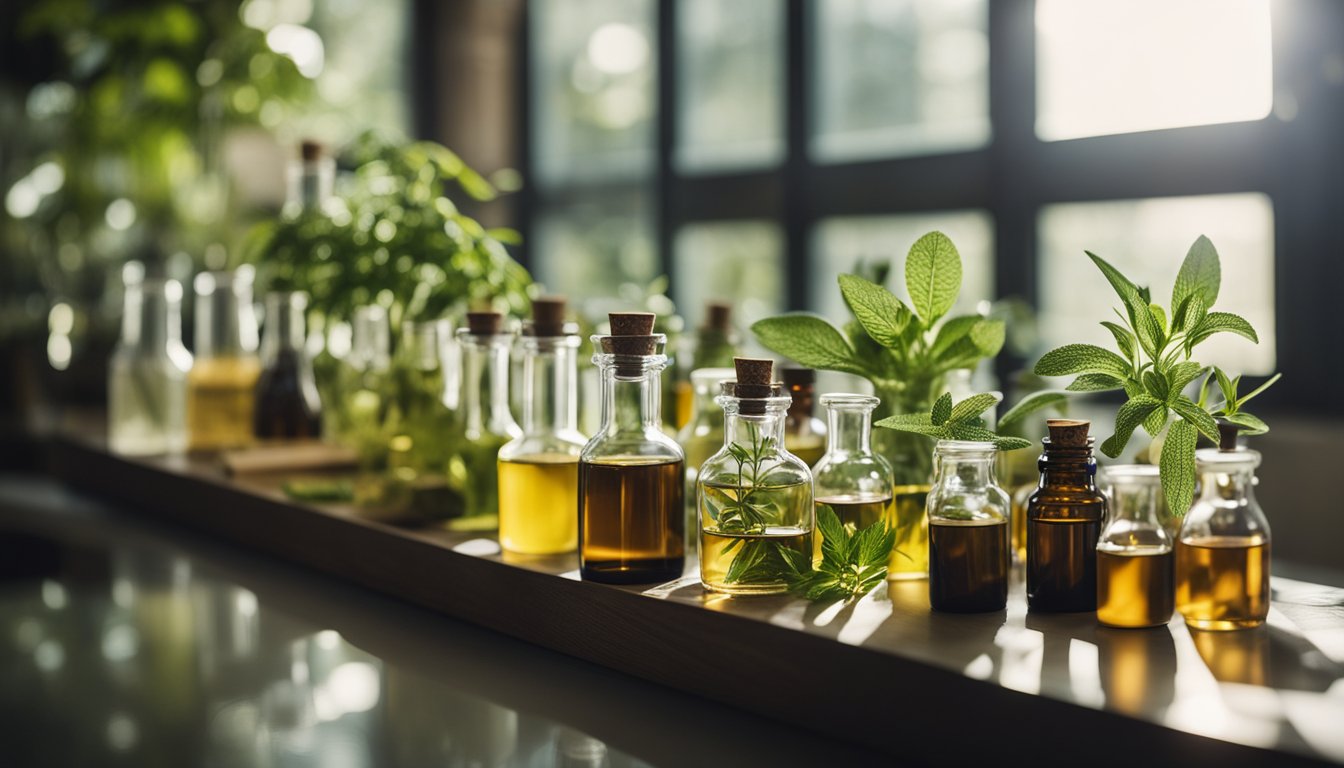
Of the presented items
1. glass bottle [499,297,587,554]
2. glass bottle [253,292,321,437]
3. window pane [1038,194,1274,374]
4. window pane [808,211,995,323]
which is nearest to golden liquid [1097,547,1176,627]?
glass bottle [499,297,587,554]

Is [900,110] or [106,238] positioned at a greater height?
[900,110]

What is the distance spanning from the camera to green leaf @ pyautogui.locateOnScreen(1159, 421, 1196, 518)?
83 cm

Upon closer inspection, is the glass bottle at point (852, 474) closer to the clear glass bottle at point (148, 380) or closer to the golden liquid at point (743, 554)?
the golden liquid at point (743, 554)

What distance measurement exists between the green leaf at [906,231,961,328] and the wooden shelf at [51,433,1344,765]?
0.75 feet

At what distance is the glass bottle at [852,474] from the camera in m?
0.95

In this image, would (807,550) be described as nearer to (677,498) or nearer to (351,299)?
(677,498)

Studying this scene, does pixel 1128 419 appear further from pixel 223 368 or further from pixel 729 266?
pixel 729 266

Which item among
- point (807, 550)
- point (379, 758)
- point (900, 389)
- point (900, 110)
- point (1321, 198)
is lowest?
point (379, 758)

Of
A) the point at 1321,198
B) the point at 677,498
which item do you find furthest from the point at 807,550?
the point at 1321,198

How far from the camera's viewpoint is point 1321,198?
2350mm

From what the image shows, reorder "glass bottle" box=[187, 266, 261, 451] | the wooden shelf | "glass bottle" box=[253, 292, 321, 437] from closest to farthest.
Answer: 1. the wooden shelf
2. "glass bottle" box=[253, 292, 321, 437]
3. "glass bottle" box=[187, 266, 261, 451]

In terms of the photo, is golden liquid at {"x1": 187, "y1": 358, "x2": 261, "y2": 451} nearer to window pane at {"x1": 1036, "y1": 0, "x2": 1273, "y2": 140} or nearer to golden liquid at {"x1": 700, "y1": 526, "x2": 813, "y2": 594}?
golden liquid at {"x1": 700, "y1": 526, "x2": 813, "y2": 594}

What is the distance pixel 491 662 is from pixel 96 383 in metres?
2.12

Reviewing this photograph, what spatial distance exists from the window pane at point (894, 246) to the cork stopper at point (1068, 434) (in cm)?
184
